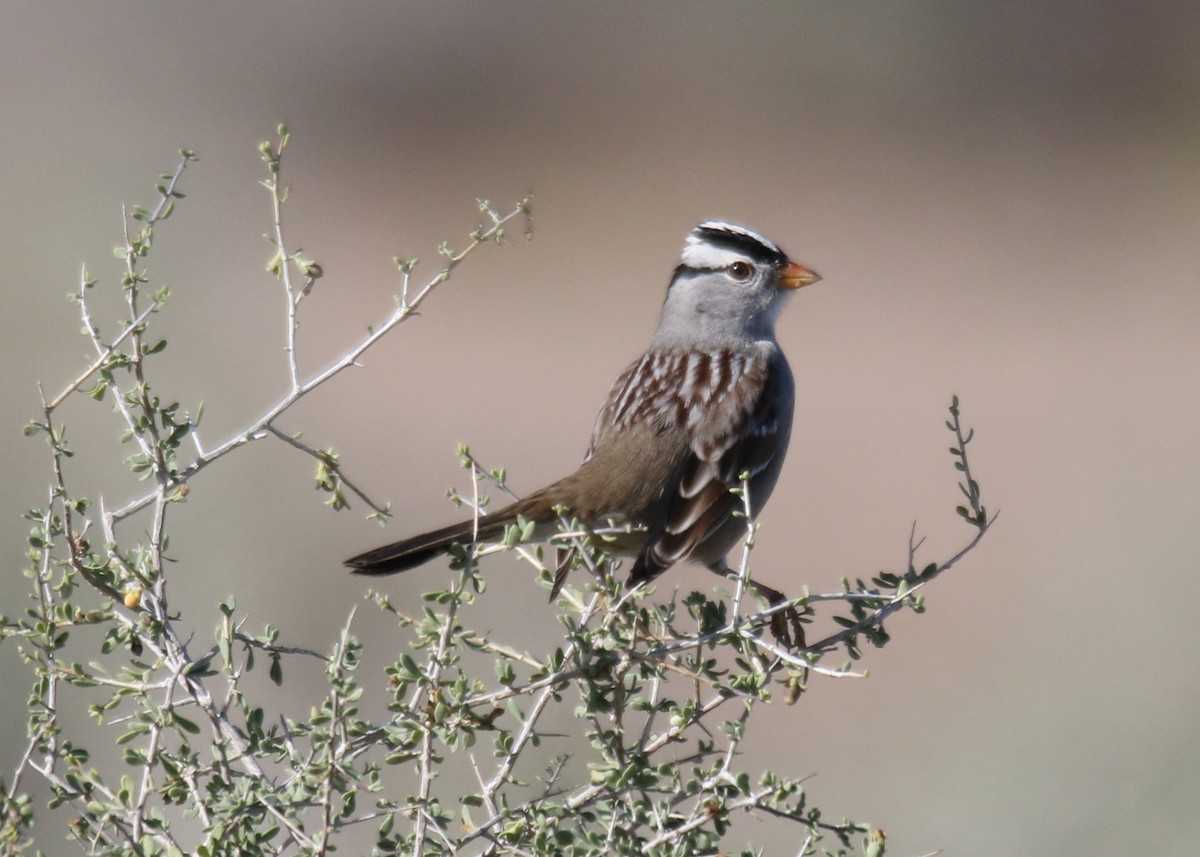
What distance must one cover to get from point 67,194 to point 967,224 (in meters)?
11.9

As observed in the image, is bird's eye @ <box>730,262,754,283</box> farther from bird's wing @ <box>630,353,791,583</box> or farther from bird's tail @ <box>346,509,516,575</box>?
bird's tail @ <box>346,509,516,575</box>

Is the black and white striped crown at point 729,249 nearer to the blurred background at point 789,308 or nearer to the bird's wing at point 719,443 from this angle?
the bird's wing at point 719,443

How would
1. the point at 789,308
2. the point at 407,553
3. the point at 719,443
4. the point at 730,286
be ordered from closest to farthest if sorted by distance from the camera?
the point at 407,553 → the point at 719,443 → the point at 730,286 → the point at 789,308

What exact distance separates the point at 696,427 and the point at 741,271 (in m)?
0.98

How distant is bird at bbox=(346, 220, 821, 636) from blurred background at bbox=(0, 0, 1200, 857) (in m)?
2.96

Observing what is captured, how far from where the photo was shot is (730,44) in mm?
22969

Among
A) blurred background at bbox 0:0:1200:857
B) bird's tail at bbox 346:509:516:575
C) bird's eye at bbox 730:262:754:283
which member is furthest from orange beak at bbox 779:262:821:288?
blurred background at bbox 0:0:1200:857

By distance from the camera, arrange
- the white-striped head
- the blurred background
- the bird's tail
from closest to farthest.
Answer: the bird's tail
the white-striped head
the blurred background

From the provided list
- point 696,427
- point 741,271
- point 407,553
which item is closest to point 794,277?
point 741,271

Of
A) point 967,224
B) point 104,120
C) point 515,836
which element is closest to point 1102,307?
point 967,224

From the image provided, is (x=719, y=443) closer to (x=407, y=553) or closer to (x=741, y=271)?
(x=741, y=271)

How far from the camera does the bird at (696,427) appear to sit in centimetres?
468

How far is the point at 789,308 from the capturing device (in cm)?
1389

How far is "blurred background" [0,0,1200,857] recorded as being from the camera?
9.30 m
